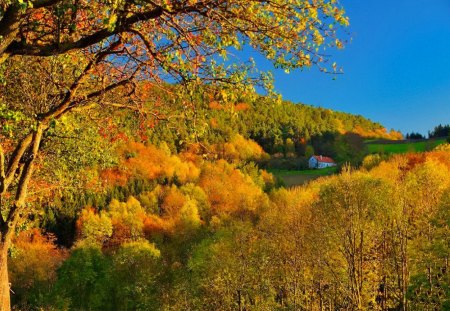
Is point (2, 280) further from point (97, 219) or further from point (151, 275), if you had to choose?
point (97, 219)

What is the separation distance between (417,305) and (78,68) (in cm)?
3045

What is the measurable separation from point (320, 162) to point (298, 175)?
17.4m

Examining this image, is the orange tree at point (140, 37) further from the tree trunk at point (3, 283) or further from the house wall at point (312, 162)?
the house wall at point (312, 162)

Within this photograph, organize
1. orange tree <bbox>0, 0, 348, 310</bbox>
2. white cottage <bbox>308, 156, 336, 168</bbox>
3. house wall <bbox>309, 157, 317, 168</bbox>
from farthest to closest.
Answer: house wall <bbox>309, 157, 317, 168</bbox>, white cottage <bbox>308, 156, 336, 168</bbox>, orange tree <bbox>0, 0, 348, 310</bbox>

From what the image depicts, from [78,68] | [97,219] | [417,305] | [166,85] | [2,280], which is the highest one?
[97,219]

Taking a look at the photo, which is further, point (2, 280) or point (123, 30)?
point (2, 280)

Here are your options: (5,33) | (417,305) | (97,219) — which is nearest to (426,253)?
(417,305)

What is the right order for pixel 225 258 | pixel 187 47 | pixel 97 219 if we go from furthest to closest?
1. pixel 97 219
2. pixel 225 258
3. pixel 187 47

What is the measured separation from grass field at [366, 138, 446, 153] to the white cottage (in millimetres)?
15111

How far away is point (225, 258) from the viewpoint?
4778 cm

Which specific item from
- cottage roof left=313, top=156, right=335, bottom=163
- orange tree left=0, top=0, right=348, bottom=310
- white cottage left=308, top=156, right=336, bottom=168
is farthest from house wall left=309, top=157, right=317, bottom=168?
orange tree left=0, top=0, right=348, bottom=310

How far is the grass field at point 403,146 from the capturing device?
13060cm

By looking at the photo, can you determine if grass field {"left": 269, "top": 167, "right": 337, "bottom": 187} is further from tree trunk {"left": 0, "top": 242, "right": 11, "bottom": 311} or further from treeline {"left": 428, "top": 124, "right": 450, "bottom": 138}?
tree trunk {"left": 0, "top": 242, "right": 11, "bottom": 311}

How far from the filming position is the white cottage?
524 ft
